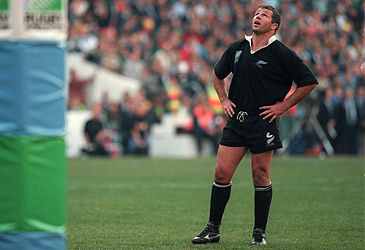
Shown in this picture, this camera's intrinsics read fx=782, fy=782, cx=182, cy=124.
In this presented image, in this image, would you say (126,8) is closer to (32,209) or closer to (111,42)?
(111,42)

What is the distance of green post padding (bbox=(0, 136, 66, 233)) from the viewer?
4094 millimetres

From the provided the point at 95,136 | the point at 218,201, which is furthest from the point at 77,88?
the point at 218,201

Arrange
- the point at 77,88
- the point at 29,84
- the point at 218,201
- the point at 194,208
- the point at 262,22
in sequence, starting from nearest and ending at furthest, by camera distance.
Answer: the point at 29,84, the point at 262,22, the point at 218,201, the point at 194,208, the point at 77,88

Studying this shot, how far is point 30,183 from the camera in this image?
4098 millimetres

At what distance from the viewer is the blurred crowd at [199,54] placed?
2428 centimetres

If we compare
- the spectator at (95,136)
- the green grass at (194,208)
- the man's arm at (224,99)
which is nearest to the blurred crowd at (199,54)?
the spectator at (95,136)

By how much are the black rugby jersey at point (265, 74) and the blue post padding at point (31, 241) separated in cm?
303

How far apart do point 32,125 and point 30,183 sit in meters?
0.30

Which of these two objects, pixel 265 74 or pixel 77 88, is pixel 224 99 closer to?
pixel 265 74

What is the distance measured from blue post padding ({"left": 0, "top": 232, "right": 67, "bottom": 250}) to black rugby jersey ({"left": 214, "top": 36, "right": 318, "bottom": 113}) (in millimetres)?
3032

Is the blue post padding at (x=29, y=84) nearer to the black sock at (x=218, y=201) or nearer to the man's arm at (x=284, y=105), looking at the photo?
the man's arm at (x=284, y=105)

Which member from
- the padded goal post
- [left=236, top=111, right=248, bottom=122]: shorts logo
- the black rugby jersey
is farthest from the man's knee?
the padded goal post

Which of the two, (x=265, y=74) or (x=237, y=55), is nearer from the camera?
(x=265, y=74)

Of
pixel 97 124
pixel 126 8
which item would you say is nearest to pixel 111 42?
pixel 126 8
